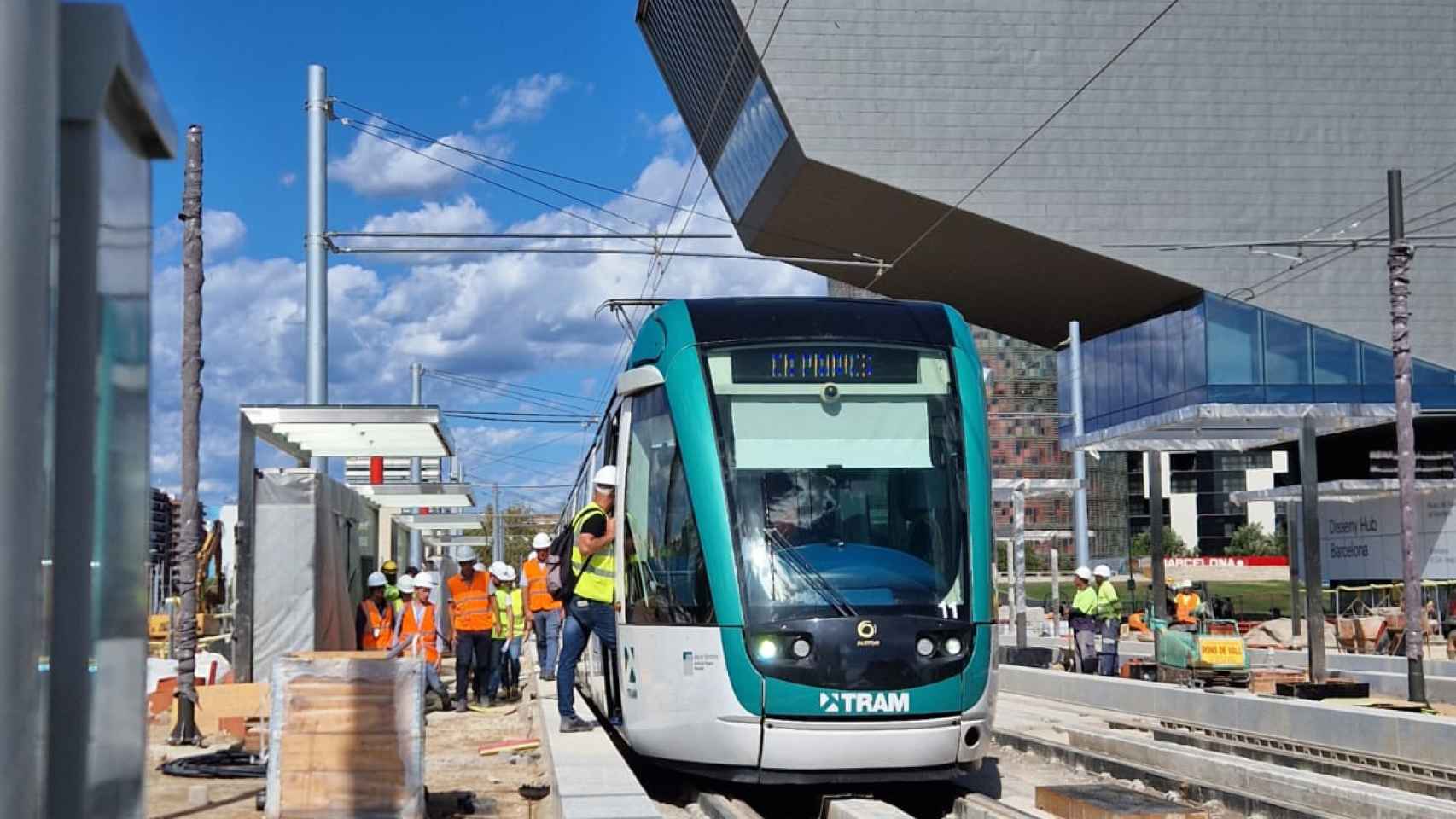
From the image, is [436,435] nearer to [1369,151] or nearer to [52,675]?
[52,675]

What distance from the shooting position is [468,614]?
18312mm

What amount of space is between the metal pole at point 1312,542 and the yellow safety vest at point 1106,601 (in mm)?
3740

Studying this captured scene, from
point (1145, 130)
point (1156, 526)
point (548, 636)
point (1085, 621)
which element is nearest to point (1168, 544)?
point (1145, 130)

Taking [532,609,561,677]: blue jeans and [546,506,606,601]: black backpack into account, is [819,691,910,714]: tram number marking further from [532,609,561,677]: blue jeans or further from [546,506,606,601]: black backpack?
[532,609,561,677]: blue jeans

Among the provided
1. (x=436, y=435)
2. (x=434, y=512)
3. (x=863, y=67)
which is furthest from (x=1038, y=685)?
(x=863, y=67)

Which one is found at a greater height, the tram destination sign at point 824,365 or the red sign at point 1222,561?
the tram destination sign at point 824,365

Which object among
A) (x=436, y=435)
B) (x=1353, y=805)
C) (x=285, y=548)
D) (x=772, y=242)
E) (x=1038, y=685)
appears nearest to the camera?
(x=1353, y=805)

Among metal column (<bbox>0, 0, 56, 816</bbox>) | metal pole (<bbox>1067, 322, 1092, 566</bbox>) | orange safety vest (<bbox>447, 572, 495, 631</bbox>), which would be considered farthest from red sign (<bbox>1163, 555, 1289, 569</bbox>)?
metal column (<bbox>0, 0, 56, 816</bbox>)

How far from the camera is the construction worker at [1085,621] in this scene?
2283cm

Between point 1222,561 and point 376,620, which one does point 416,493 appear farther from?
point 1222,561

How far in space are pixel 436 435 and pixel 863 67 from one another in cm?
3146

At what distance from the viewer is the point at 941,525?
9.74 meters

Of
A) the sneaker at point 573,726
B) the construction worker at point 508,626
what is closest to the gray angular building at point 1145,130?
the construction worker at point 508,626

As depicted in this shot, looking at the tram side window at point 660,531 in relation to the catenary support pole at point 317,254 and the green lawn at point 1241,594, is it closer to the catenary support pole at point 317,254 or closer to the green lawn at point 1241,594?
the catenary support pole at point 317,254
